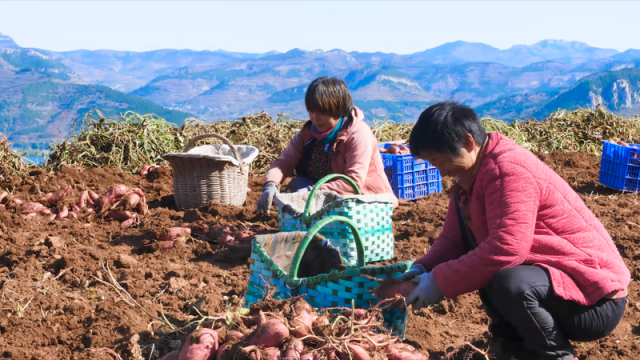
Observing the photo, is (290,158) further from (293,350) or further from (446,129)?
(293,350)

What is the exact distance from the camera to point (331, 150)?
11.9 feet

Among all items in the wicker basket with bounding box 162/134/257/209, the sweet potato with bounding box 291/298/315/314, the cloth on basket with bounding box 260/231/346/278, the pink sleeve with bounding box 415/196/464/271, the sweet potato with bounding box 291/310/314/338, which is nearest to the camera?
the sweet potato with bounding box 291/310/314/338

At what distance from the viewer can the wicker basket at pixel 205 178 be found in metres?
4.42

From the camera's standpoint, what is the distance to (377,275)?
2.01 metres

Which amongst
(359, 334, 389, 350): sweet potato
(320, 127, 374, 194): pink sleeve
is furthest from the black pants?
(320, 127, 374, 194): pink sleeve

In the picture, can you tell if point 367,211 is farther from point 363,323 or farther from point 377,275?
point 363,323

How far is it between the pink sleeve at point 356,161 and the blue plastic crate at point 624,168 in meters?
2.76

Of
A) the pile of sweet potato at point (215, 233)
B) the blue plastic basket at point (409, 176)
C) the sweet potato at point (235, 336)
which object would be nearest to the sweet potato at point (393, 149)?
the blue plastic basket at point (409, 176)

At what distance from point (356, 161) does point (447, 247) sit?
1278mm

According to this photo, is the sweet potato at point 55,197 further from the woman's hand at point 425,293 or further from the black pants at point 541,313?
the black pants at point 541,313

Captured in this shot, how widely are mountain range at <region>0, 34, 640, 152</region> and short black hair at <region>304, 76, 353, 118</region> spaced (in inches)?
1044

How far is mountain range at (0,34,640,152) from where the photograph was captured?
40.9 metres

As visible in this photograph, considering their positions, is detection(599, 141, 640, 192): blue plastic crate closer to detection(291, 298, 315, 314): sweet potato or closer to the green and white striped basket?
the green and white striped basket

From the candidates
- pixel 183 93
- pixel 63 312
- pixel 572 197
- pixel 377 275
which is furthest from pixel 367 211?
pixel 183 93
